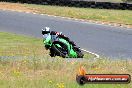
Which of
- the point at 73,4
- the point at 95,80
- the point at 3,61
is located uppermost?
the point at 95,80

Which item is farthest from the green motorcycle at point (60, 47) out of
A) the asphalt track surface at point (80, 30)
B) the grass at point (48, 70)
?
the asphalt track surface at point (80, 30)

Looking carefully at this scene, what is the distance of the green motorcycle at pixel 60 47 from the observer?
1652 centimetres

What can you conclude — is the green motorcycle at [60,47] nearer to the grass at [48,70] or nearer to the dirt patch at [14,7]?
the grass at [48,70]

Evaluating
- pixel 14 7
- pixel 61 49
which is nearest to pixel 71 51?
pixel 61 49

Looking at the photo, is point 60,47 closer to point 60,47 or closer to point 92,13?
point 60,47

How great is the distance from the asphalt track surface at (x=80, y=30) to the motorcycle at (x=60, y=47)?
324 centimetres

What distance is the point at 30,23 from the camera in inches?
1164

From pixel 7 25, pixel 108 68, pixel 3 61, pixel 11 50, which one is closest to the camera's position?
pixel 108 68

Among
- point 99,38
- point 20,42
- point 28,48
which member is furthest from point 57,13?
point 28,48

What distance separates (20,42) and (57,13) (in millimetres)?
12799

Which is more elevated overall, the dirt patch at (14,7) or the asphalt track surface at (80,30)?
the asphalt track surface at (80,30)

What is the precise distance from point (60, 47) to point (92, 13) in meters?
18.8

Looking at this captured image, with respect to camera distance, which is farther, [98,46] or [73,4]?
[73,4]

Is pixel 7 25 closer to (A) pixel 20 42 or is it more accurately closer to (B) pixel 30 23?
(B) pixel 30 23
